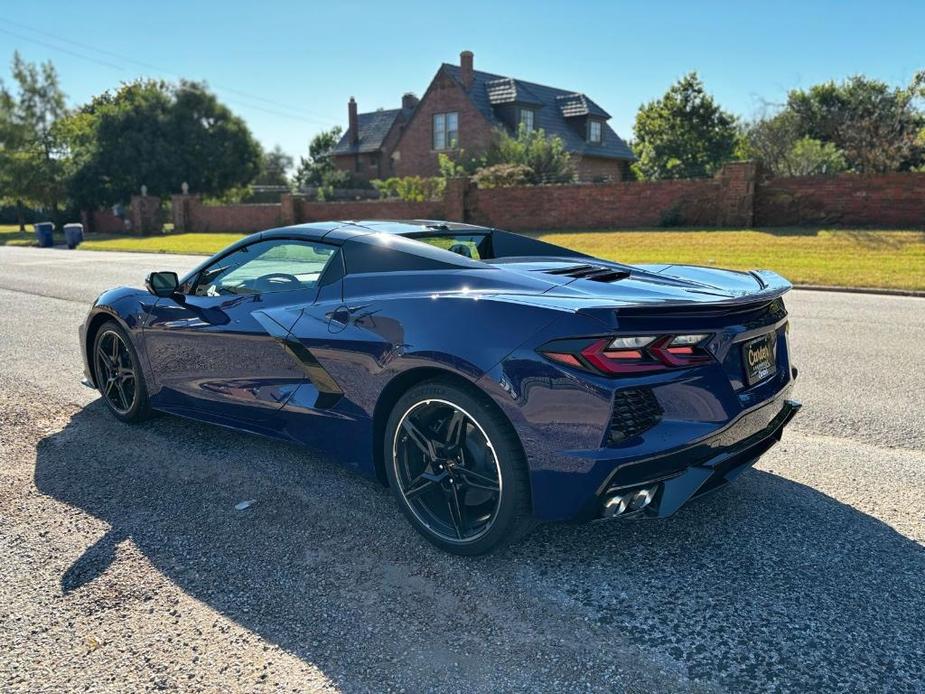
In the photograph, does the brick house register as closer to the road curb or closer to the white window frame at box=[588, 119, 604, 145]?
the white window frame at box=[588, 119, 604, 145]

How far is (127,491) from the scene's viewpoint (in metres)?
3.70

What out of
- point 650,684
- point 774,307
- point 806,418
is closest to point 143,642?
point 650,684

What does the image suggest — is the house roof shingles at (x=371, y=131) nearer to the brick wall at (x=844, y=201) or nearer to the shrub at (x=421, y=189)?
the shrub at (x=421, y=189)

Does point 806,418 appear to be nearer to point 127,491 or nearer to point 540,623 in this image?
point 540,623

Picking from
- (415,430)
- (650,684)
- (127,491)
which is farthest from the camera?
(127,491)

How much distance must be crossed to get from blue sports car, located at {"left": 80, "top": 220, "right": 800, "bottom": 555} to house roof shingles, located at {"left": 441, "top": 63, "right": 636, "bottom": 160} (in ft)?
113

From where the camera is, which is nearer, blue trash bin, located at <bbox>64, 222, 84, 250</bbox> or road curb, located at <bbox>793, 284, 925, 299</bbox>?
road curb, located at <bbox>793, 284, 925, 299</bbox>

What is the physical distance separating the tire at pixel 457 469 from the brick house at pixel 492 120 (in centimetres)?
3177

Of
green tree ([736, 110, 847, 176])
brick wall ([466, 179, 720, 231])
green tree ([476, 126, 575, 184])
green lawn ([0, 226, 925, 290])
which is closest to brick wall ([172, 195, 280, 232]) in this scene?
green tree ([476, 126, 575, 184])

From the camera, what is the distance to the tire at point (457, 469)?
2721 mm

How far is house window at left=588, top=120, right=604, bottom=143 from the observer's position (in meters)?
39.1

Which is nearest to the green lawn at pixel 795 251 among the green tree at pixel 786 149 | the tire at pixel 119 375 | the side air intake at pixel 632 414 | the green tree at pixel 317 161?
the green tree at pixel 786 149

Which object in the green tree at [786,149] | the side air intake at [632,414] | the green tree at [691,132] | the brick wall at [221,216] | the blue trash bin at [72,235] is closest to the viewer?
the side air intake at [632,414]

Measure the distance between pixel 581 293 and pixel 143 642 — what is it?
2.09 metres
